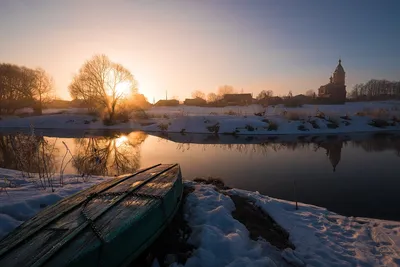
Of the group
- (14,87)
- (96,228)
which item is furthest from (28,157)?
(14,87)

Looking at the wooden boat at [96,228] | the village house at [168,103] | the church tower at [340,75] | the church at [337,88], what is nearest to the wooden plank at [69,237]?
the wooden boat at [96,228]

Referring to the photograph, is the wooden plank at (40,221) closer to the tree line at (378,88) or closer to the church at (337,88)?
the church at (337,88)

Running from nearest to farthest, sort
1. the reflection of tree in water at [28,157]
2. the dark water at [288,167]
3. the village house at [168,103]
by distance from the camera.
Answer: the dark water at [288,167] → the reflection of tree in water at [28,157] → the village house at [168,103]

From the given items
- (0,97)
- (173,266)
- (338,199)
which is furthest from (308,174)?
(0,97)

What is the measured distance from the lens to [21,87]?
154ft

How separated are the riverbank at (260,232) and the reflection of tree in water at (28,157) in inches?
54.0

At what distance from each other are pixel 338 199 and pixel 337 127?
2367cm

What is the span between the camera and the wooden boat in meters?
3.04

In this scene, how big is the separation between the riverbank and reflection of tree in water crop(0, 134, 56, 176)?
54.0 inches

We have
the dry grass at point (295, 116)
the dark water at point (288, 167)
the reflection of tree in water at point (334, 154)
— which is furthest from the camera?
the dry grass at point (295, 116)

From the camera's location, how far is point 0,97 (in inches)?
1818

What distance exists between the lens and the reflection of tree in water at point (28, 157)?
7.98m

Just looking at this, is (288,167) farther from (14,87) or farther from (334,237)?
(14,87)

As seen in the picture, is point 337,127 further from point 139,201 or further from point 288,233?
point 139,201
